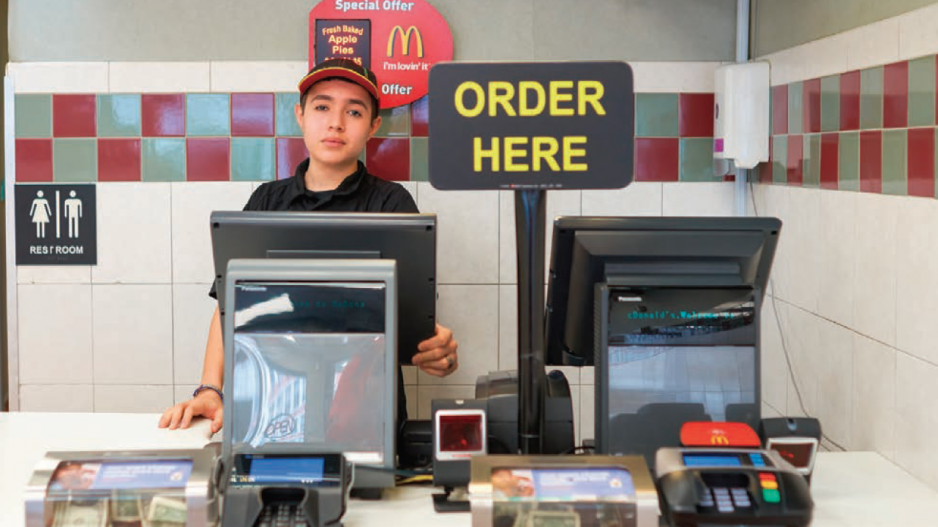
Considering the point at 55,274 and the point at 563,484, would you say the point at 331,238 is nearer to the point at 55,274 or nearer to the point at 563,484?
the point at 563,484

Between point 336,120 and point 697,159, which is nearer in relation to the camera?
point 336,120

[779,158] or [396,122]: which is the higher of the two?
[396,122]

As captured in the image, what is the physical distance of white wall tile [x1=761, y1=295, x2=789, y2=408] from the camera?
328 centimetres

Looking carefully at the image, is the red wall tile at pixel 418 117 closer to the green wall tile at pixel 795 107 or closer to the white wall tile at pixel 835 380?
the green wall tile at pixel 795 107

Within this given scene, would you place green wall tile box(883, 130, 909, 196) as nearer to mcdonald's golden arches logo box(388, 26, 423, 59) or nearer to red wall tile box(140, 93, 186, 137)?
mcdonald's golden arches logo box(388, 26, 423, 59)

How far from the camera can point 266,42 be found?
12.4ft

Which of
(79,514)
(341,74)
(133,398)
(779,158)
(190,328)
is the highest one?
(341,74)

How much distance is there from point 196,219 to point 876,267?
2.34 m

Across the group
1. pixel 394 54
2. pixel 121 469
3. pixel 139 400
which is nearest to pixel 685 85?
pixel 394 54

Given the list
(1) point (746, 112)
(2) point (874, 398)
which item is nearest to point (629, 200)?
(1) point (746, 112)

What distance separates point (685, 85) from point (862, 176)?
1.23m

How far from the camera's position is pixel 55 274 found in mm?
3863

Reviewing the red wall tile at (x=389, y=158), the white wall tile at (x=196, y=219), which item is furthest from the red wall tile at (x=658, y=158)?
the white wall tile at (x=196, y=219)

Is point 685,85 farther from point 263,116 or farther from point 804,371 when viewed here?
point 263,116
